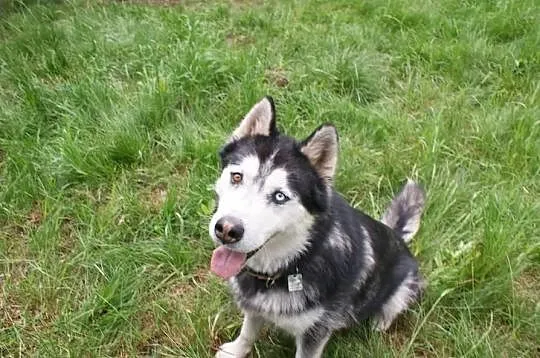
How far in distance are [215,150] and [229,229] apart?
5.68 ft

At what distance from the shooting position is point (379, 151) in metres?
3.76

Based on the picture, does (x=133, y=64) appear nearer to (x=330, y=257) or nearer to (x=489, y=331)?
(x=330, y=257)

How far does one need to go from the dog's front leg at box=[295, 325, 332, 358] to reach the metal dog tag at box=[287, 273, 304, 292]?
7.9 inches

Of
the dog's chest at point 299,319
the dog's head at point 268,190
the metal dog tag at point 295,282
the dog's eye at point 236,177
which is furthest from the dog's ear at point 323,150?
the dog's chest at point 299,319

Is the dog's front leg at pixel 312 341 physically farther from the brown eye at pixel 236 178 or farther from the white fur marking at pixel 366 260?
the brown eye at pixel 236 178

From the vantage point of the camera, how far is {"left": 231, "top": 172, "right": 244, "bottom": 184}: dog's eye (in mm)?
2121

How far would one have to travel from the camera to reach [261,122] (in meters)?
2.30

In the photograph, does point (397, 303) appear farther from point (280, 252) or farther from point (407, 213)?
point (280, 252)

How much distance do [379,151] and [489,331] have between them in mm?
1487

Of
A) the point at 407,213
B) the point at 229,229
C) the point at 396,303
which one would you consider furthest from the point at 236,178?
the point at 407,213

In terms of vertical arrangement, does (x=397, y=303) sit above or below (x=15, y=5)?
below

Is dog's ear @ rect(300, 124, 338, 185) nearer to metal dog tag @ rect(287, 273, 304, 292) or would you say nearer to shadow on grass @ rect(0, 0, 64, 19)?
metal dog tag @ rect(287, 273, 304, 292)

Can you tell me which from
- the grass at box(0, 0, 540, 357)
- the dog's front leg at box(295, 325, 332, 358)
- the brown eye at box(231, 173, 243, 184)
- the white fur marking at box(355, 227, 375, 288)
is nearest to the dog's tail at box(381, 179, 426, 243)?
the grass at box(0, 0, 540, 357)

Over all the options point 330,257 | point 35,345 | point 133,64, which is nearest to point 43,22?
point 133,64
